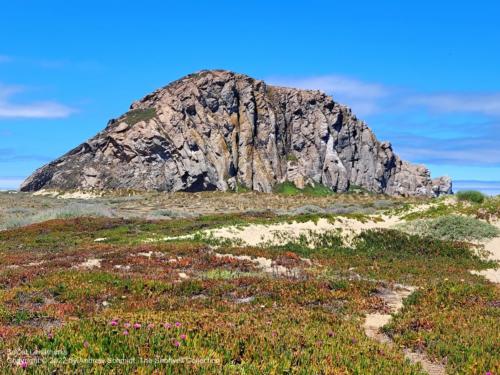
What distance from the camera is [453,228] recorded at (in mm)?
35688

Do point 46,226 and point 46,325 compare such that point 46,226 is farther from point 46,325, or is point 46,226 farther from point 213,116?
point 213,116

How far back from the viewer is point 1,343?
7996 mm

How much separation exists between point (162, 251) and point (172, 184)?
450 ft

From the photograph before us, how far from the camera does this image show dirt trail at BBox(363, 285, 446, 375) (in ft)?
31.0

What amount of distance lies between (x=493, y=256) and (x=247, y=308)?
22.6 metres

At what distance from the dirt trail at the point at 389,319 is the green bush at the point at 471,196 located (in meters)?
31.4

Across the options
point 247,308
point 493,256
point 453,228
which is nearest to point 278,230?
point 453,228

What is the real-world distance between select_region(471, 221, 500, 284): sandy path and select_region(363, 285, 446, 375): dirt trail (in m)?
8.02

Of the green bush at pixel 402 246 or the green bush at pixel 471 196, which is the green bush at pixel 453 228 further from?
the green bush at pixel 471 196

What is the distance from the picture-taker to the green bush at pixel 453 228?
34.4 m

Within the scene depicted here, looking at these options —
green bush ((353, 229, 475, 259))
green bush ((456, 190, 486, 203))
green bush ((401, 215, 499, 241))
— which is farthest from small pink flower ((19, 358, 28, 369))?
green bush ((456, 190, 486, 203))

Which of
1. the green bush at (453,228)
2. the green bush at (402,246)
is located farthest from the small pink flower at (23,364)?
the green bush at (453,228)

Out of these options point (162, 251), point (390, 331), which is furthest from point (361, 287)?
point (162, 251)

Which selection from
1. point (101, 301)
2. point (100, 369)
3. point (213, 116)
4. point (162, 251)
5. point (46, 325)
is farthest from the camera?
point (213, 116)
